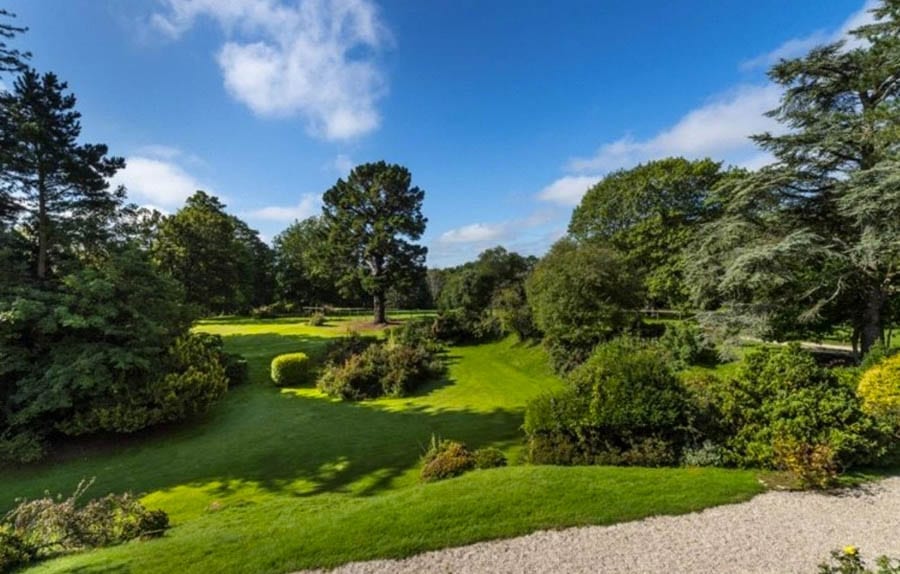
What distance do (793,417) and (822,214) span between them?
1021cm

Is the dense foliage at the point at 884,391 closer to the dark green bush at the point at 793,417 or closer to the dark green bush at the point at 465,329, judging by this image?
the dark green bush at the point at 793,417

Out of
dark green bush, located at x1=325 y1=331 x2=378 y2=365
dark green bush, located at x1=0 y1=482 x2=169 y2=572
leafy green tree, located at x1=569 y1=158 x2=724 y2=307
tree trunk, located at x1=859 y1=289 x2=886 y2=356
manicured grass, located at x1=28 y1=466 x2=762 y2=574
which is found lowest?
dark green bush, located at x1=0 y1=482 x2=169 y2=572

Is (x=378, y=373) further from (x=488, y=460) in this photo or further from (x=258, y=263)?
(x=258, y=263)

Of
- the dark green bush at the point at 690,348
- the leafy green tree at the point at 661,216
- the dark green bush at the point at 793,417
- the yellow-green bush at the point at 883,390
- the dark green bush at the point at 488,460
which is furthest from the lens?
the leafy green tree at the point at 661,216

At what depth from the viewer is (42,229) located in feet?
42.1

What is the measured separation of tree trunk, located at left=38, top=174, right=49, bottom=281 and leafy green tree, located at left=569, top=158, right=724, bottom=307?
2823cm

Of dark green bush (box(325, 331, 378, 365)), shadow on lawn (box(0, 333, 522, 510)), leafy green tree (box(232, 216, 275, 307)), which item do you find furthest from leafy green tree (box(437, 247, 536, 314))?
leafy green tree (box(232, 216, 275, 307))

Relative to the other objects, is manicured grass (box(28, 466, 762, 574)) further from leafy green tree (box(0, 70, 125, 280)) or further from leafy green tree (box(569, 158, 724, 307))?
leafy green tree (box(569, 158, 724, 307))

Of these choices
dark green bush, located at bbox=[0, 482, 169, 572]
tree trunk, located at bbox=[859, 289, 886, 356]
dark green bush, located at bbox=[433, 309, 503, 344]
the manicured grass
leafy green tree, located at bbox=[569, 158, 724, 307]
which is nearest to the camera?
the manicured grass

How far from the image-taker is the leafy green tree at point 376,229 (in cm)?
2656

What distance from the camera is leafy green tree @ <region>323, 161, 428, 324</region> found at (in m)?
26.6

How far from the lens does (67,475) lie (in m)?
9.23

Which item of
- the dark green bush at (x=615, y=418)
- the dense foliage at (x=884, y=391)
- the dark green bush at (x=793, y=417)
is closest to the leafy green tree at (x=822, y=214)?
the dense foliage at (x=884, y=391)

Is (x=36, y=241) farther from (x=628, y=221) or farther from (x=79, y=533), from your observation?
(x=628, y=221)
